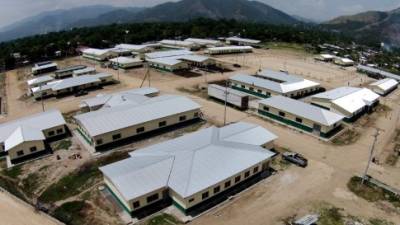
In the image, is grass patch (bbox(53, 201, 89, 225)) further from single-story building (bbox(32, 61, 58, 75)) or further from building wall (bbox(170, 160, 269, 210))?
single-story building (bbox(32, 61, 58, 75))

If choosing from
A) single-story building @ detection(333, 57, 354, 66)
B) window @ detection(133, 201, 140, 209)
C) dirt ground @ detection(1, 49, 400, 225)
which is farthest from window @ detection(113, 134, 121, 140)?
single-story building @ detection(333, 57, 354, 66)

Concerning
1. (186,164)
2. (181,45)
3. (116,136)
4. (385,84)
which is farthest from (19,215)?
(181,45)

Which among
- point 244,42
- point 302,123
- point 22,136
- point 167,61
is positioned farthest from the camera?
point 244,42

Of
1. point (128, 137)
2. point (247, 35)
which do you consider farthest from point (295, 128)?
point (247, 35)

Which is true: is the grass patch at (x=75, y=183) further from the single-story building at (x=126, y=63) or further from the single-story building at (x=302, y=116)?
the single-story building at (x=126, y=63)

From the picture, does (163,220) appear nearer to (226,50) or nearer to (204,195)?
(204,195)

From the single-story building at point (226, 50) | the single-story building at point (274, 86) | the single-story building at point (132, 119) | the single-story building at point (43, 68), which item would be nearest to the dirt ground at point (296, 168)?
the single-story building at point (132, 119)
